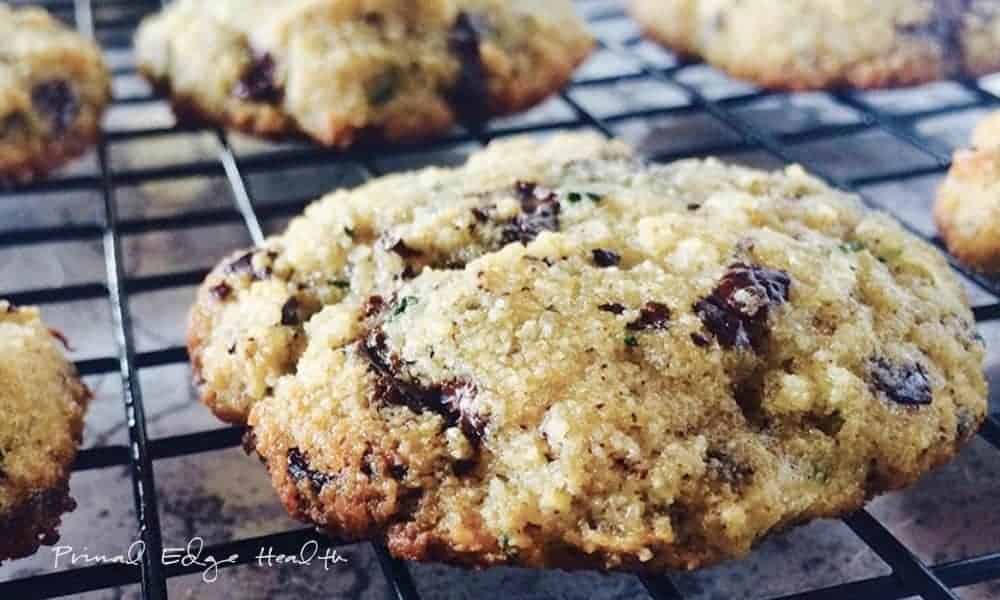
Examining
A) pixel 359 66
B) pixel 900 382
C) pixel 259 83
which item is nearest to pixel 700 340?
pixel 900 382

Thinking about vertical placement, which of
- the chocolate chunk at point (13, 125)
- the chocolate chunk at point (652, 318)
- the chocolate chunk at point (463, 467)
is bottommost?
the chocolate chunk at point (463, 467)

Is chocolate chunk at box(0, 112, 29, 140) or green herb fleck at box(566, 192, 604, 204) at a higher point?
green herb fleck at box(566, 192, 604, 204)

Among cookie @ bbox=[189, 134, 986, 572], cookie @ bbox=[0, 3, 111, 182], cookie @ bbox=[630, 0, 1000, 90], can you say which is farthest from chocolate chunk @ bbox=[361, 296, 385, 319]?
cookie @ bbox=[630, 0, 1000, 90]

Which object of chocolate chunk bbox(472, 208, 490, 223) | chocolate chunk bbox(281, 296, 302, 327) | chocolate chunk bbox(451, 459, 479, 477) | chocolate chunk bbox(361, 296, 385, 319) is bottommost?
chocolate chunk bbox(451, 459, 479, 477)

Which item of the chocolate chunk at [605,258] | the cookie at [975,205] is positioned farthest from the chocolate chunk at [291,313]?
the cookie at [975,205]

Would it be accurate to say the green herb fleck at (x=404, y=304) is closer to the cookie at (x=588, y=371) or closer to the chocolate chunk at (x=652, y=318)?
the cookie at (x=588, y=371)

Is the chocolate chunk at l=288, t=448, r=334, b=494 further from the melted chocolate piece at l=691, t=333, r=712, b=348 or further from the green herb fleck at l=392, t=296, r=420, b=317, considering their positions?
the melted chocolate piece at l=691, t=333, r=712, b=348

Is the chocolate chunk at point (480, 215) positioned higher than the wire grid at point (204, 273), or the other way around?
the chocolate chunk at point (480, 215)
